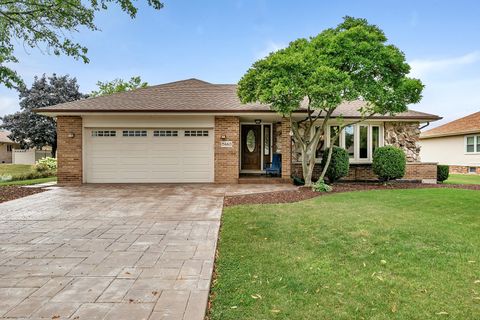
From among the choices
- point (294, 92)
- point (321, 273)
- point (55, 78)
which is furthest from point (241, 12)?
point (55, 78)

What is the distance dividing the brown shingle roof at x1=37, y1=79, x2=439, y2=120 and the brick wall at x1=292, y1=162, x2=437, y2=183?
205cm

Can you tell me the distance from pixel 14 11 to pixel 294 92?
8.82 metres

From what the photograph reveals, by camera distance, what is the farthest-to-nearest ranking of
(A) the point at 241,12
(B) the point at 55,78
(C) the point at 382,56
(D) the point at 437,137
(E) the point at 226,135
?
(B) the point at 55,78 → (D) the point at 437,137 → (A) the point at 241,12 → (E) the point at 226,135 → (C) the point at 382,56

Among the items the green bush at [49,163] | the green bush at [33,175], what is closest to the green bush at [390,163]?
the green bush at [33,175]

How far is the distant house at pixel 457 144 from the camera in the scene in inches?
824

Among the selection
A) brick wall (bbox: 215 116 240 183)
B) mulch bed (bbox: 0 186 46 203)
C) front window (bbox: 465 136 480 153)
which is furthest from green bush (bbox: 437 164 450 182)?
mulch bed (bbox: 0 186 46 203)

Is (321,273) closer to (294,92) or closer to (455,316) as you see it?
(455,316)

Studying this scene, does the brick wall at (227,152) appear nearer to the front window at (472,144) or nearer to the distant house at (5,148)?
the front window at (472,144)

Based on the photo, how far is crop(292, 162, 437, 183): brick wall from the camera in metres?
13.0

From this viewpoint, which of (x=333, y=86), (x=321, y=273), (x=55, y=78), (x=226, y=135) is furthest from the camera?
(x=55, y=78)

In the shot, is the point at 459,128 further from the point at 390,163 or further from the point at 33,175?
the point at 33,175

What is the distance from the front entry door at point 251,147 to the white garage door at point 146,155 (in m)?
2.55

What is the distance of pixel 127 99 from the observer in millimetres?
13547

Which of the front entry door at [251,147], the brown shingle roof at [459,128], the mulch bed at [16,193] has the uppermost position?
the brown shingle roof at [459,128]
